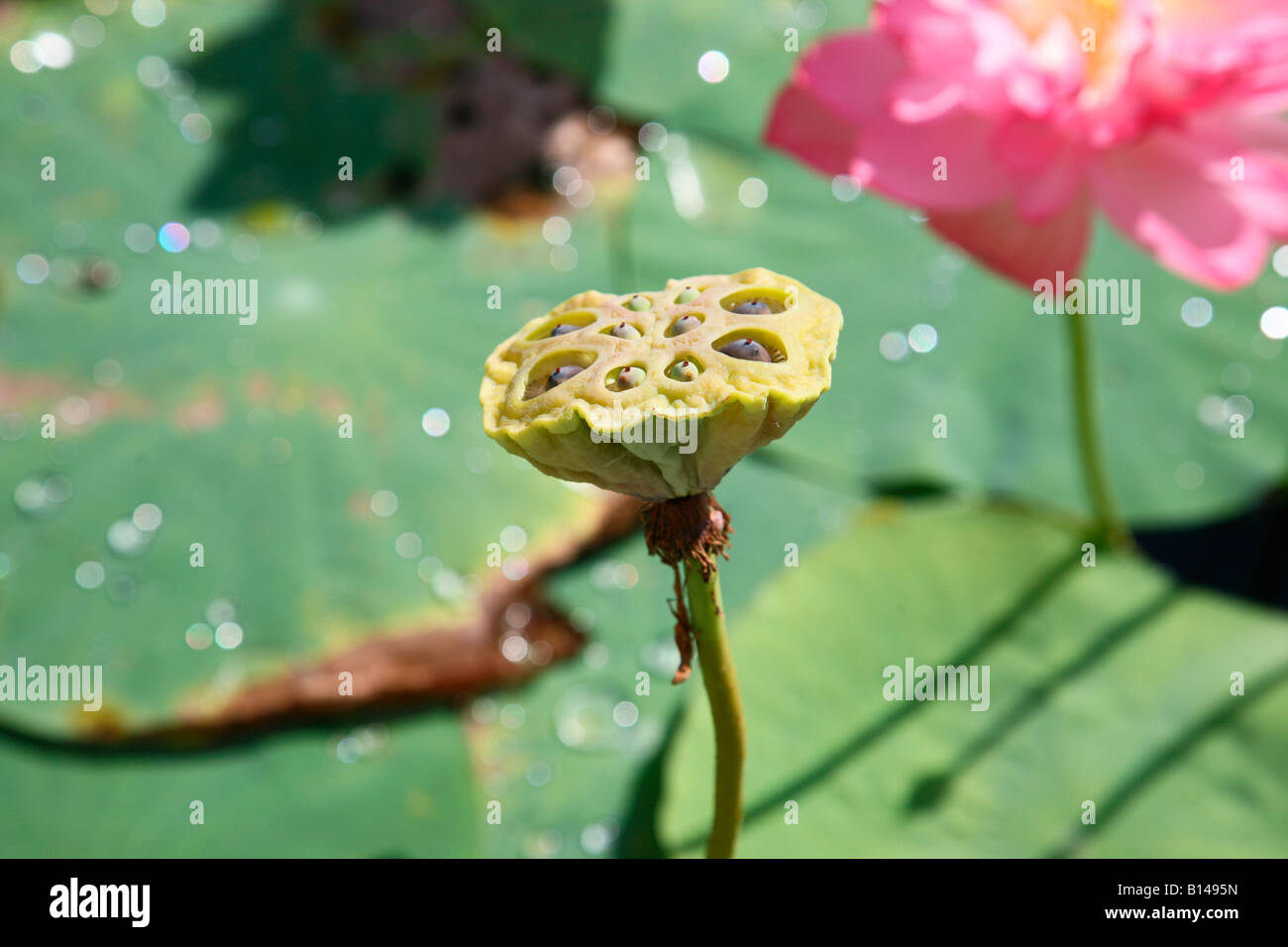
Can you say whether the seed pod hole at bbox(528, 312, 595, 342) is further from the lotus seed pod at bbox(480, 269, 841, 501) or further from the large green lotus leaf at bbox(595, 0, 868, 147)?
the large green lotus leaf at bbox(595, 0, 868, 147)

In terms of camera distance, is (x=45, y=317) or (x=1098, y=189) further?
(x=45, y=317)

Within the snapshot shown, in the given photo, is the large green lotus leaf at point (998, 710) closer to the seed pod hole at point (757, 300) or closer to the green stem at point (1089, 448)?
the green stem at point (1089, 448)

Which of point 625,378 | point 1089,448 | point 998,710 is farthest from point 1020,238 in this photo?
point 625,378

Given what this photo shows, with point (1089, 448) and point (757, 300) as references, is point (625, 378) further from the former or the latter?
point (1089, 448)

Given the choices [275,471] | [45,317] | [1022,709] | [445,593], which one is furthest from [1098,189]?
[45,317]

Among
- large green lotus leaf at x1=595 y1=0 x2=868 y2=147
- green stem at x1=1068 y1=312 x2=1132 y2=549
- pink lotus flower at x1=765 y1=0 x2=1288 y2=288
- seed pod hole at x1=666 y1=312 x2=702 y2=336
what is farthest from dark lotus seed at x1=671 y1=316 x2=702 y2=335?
large green lotus leaf at x1=595 y1=0 x2=868 y2=147
